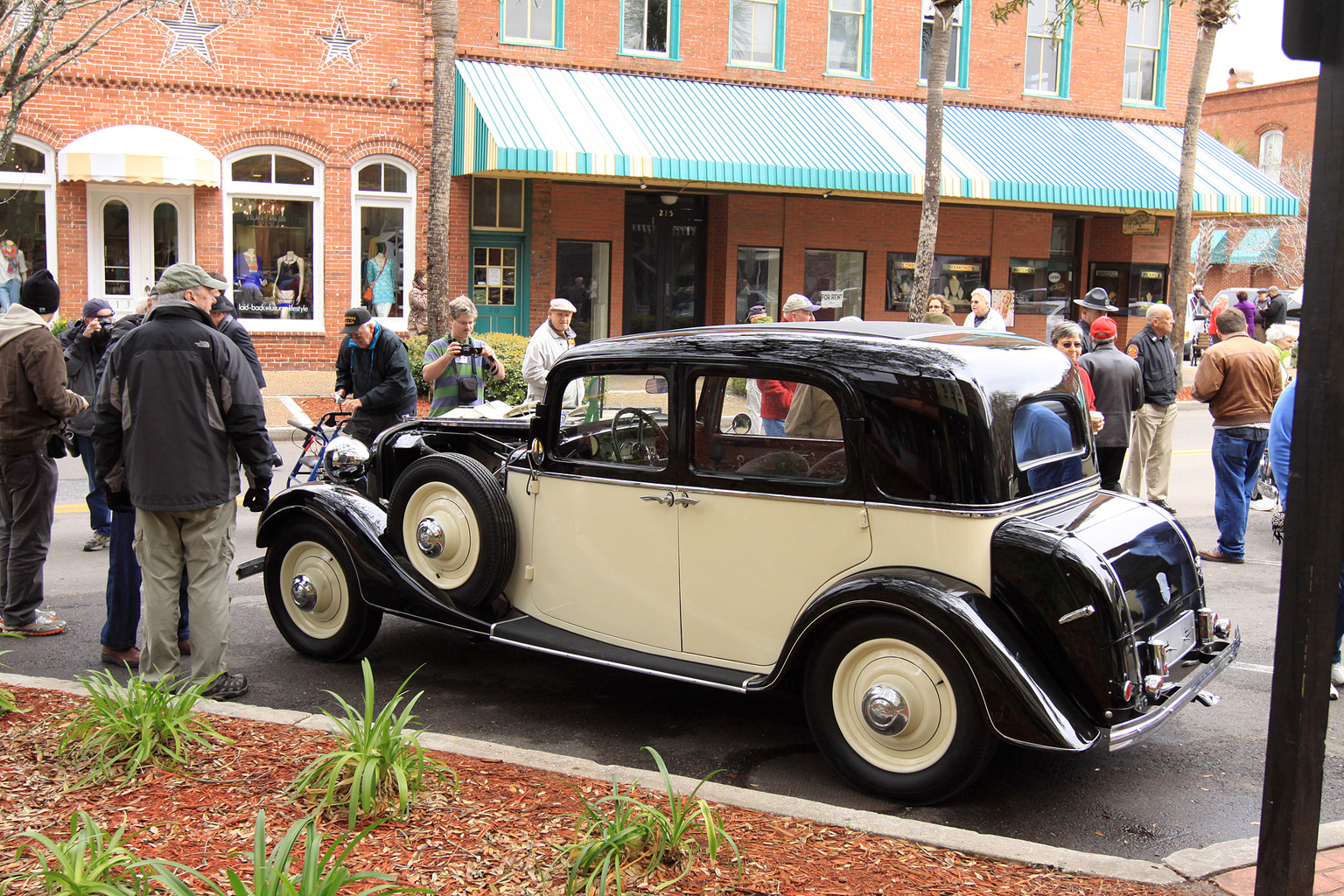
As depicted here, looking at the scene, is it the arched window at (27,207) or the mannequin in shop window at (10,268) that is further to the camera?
the mannequin in shop window at (10,268)

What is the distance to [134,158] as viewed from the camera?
16.3 meters

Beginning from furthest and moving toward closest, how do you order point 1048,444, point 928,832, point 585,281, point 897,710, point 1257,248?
point 1257,248, point 585,281, point 1048,444, point 897,710, point 928,832

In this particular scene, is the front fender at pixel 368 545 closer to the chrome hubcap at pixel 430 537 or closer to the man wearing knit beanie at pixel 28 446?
the chrome hubcap at pixel 430 537

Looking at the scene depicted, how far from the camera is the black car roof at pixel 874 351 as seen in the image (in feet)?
14.7

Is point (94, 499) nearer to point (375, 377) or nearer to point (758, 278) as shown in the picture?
point (375, 377)

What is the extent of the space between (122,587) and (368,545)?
132cm

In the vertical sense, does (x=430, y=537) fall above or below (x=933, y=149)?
below

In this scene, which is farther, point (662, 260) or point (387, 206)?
point (662, 260)

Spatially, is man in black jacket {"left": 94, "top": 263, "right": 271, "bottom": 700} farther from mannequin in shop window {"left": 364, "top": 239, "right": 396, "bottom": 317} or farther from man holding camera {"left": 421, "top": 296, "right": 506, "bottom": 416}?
Answer: mannequin in shop window {"left": 364, "top": 239, "right": 396, "bottom": 317}

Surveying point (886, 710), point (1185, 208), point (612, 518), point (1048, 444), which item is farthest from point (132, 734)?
point (1185, 208)

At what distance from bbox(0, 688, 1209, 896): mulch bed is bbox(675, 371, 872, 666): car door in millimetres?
1018

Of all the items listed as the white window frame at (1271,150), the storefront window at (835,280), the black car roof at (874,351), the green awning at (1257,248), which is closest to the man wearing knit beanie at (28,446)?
the black car roof at (874,351)

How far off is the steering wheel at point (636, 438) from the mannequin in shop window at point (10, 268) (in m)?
15.2

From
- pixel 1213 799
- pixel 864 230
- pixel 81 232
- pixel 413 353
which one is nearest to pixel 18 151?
pixel 81 232
